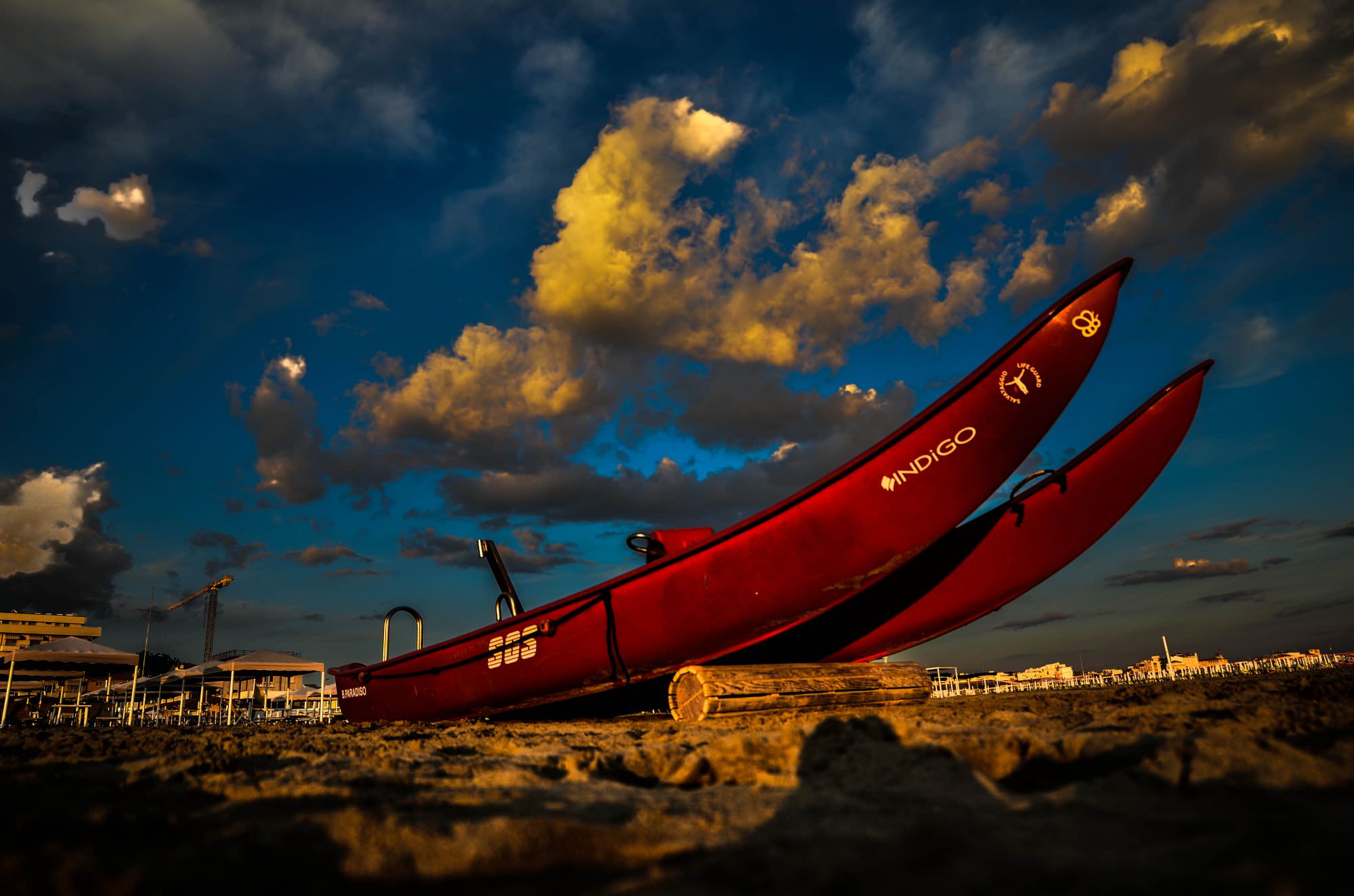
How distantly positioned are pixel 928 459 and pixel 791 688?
221 centimetres

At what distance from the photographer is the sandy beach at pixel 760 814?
152cm

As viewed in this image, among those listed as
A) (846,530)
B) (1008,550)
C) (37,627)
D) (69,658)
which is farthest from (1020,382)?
(37,627)

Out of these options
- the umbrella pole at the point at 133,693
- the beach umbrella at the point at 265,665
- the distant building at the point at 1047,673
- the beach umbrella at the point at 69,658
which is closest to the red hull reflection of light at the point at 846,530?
the umbrella pole at the point at 133,693

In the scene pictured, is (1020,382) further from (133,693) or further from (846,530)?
(133,693)

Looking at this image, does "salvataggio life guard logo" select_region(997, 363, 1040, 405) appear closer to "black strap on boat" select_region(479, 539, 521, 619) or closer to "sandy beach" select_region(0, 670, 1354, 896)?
"sandy beach" select_region(0, 670, 1354, 896)

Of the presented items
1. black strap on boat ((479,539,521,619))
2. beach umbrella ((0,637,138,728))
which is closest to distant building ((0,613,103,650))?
beach umbrella ((0,637,138,728))

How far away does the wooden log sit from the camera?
204 inches

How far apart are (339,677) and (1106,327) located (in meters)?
8.68

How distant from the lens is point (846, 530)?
227 inches

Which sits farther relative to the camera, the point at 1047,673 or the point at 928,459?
the point at 1047,673

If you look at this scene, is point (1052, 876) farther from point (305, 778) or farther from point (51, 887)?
point (305, 778)

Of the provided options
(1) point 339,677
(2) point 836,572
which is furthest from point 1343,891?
(1) point 339,677

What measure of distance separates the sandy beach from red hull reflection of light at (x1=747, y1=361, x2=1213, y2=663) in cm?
353

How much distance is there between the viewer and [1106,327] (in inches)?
221
